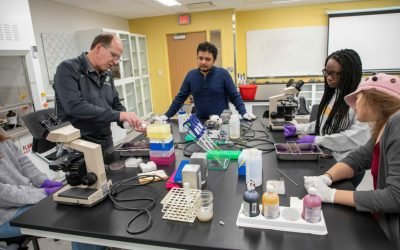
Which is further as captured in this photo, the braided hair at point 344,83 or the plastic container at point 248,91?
the plastic container at point 248,91

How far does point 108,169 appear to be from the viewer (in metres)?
1.64

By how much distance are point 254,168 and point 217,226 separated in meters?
0.37

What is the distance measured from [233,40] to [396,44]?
3.32m

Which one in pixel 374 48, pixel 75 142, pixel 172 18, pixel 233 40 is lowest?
pixel 75 142

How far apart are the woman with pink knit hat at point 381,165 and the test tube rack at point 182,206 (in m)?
0.54

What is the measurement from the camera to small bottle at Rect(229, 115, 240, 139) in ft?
6.62

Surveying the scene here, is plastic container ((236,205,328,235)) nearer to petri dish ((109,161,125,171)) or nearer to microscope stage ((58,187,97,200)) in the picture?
microscope stage ((58,187,97,200))

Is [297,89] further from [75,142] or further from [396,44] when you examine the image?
[396,44]

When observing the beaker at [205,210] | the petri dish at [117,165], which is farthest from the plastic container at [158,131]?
the beaker at [205,210]

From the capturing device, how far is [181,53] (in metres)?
6.38

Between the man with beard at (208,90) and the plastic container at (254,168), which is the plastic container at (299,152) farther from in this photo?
the man with beard at (208,90)

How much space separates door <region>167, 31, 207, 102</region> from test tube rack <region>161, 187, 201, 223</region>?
541 cm

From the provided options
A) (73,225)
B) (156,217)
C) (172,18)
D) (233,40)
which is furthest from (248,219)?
(172,18)

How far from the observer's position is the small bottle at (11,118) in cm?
292
